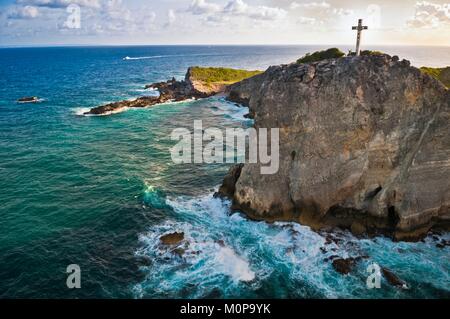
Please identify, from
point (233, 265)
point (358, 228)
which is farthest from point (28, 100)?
point (358, 228)

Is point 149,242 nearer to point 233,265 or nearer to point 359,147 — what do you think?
point 233,265

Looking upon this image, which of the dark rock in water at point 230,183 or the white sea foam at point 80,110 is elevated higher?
the white sea foam at point 80,110

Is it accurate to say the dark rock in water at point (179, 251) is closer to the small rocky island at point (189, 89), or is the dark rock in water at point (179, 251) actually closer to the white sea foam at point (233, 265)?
the white sea foam at point (233, 265)

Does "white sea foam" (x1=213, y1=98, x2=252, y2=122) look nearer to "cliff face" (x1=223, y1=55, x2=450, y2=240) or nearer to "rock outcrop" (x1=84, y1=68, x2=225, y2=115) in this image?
"rock outcrop" (x1=84, y1=68, x2=225, y2=115)

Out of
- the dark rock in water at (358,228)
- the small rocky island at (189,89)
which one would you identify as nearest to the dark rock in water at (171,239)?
the dark rock in water at (358,228)

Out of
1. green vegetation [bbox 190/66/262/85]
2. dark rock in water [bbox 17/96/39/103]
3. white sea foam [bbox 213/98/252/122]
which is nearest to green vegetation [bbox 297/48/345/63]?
white sea foam [bbox 213/98/252/122]
